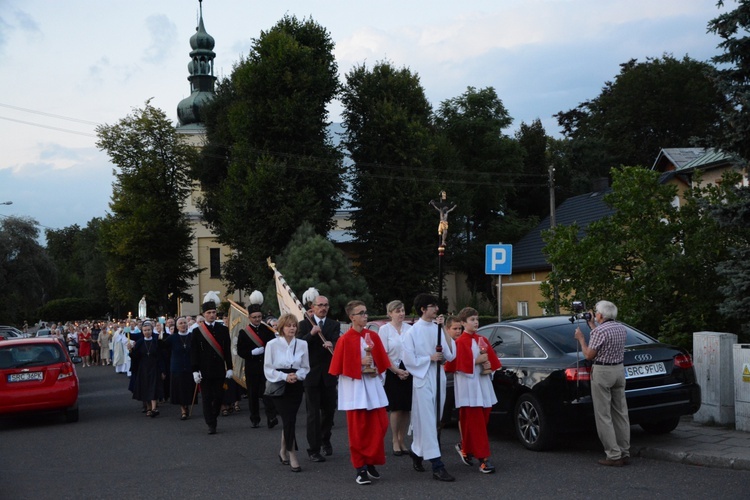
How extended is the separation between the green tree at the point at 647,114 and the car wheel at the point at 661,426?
138 ft

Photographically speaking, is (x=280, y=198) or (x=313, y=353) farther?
(x=280, y=198)

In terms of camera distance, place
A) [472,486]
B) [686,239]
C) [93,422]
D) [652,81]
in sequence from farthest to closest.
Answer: [652,81] → [93,422] → [686,239] → [472,486]

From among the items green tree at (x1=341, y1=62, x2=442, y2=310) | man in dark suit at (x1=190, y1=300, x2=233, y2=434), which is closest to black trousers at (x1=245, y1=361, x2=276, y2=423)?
man in dark suit at (x1=190, y1=300, x2=233, y2=434)

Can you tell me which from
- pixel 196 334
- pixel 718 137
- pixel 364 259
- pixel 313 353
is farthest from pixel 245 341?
pixel 364 259

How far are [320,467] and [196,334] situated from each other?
4.51 metres

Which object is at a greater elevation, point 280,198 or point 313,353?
point 280,198

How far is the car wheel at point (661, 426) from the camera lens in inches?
427

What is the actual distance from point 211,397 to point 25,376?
396cm

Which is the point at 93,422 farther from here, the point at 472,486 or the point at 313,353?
the point at 472,486

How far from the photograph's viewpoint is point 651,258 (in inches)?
577

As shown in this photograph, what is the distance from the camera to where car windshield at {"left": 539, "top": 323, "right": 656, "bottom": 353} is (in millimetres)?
10648

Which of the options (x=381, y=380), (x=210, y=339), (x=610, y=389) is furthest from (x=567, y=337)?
(x=210, y=339)

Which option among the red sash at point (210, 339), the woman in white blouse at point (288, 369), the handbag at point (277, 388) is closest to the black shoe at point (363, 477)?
the woman in white blouse at point (288, 369)

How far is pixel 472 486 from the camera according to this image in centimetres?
857
